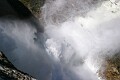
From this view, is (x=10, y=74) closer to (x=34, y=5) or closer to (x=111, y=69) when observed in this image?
(x=111, y=69)

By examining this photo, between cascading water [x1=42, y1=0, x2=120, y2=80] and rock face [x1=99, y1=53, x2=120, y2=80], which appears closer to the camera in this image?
rock face [x1=99, y1=53, x2=120, y2=80]

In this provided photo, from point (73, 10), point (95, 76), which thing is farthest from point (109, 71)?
point (73, 10)

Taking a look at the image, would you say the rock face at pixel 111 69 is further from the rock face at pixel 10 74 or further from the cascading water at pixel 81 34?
the rock face at pixel 10 74

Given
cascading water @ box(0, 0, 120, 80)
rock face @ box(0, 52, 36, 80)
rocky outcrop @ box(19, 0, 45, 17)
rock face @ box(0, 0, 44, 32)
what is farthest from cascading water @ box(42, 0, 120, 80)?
rock face @ box(0, 52, 36, 80)

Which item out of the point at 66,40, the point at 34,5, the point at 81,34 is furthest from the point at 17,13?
the point at 81,34

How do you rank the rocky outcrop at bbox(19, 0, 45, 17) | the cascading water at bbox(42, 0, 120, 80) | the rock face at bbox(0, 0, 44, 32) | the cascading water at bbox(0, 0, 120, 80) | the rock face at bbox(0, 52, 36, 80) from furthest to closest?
the rocky outcrop at bbox(19, 0, 45, 17) → the cascading water at bbox(42, 0, 120, 80) → the rock face at bbox(0, 0, 44, 32) → the cascading water at bbox(0, 0, 120, 80) → the rock face at bbox(0, 52, 36, 80)

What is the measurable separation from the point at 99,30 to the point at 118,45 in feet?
4.93

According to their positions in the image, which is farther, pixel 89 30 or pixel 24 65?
pixel 89 30

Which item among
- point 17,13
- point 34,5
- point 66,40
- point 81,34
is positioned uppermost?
point 34,5

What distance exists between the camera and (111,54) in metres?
18.0

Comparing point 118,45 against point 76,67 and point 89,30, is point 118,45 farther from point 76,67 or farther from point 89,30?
point 76,67

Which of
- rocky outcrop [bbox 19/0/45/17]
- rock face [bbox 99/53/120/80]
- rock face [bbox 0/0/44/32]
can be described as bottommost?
rock face [bbox 99/53/120/80]

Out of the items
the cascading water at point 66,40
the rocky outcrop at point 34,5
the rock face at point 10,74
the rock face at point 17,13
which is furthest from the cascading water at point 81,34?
the rock face at point 10,74

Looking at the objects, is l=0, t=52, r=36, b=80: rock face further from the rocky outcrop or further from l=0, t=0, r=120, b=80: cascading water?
the rocky outcrop
